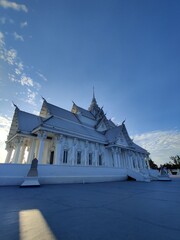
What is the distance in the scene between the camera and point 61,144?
16219 mm

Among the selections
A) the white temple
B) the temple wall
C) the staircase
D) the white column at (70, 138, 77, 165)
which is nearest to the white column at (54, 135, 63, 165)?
the white temple

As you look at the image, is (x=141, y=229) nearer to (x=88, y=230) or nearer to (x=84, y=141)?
(x=88, y=230)

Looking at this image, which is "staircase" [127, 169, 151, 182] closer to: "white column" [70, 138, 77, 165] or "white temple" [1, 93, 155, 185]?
"white temple" [1, 93, 155, 185]

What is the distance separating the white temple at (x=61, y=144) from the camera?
15376 millimetres

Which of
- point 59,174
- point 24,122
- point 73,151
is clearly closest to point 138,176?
point 73,151

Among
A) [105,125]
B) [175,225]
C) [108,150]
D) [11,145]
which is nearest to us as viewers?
[175,225]

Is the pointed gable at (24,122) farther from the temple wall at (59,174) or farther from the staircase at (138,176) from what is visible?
the staircase at (138,176)

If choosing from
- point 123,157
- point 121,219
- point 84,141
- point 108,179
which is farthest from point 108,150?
point 121,219

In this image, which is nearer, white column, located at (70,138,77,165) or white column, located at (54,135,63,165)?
white column, located at (54,135,63,165)

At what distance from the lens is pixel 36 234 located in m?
1.95

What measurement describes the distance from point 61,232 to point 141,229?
1251 mm

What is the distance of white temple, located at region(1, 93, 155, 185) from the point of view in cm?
1538

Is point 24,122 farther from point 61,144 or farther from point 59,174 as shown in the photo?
point 59,174

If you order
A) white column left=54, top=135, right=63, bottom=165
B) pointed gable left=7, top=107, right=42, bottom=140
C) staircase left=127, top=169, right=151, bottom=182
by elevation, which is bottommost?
staircase left=127, top=169, right=151, bottom=182
